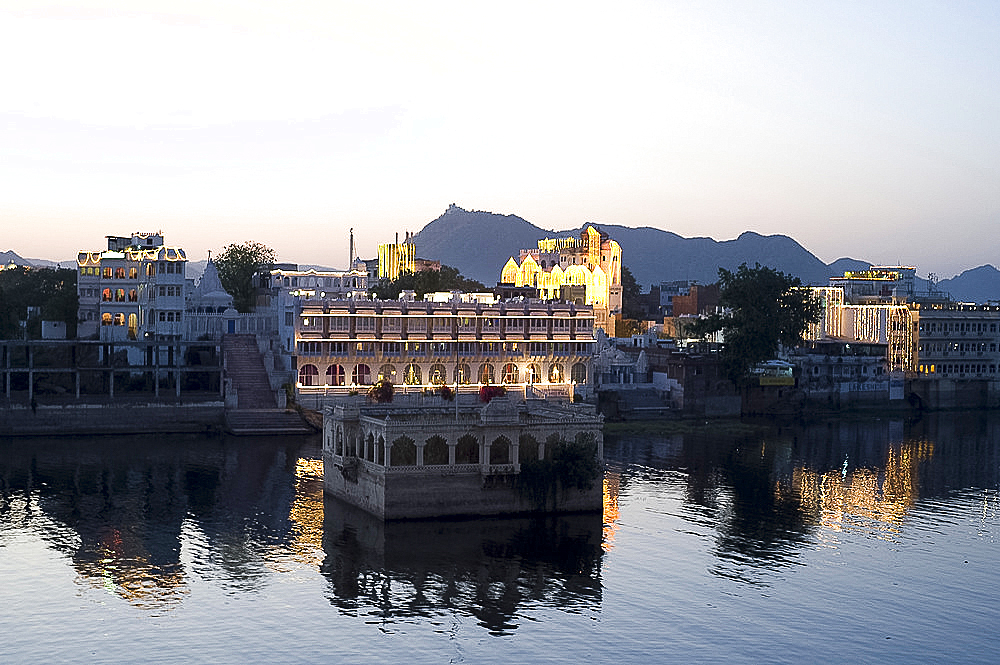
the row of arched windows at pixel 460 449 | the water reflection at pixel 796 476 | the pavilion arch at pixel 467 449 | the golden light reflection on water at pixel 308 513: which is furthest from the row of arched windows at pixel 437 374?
the pavilion arch at pixel 467 449

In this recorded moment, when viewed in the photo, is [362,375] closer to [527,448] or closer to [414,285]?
[527,448]

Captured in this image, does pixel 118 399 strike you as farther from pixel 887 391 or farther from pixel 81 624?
pixel 887 391

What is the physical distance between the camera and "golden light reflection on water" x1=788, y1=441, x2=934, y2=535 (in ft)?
253

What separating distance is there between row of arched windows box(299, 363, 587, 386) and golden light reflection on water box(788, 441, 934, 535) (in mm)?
35500

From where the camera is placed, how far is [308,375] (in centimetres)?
11706

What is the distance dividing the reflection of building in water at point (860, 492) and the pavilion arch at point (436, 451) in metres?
24.7

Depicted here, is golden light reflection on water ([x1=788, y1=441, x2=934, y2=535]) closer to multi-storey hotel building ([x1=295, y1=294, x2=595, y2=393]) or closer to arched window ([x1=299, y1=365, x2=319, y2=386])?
multi-storey hotel building ([x1=295, y1=294, x2=595, y2=393])

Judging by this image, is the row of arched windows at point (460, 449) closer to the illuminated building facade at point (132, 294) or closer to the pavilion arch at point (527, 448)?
the pavilion arch at point (527, 448)

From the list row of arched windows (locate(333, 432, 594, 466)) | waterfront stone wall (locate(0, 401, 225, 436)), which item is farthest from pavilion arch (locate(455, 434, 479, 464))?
waterfront stone wall (locate(0, 401, 225, 436))

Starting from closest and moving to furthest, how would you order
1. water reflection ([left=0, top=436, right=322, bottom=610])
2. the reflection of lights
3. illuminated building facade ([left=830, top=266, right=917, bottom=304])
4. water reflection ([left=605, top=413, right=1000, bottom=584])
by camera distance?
water reflection ([left=0, top=436, right=322, bottom=610]) < the reflection of lights < water reflection ([left=605, top=413, right=1000, bottom=584]) < illuminated building facade ([left=830, top=266, right=917, bottom=304])

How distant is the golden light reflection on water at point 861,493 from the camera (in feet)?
253

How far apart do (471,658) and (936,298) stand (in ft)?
439

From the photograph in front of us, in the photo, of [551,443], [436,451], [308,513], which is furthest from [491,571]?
[308,513]

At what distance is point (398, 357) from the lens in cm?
11975
